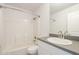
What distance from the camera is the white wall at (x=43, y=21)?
2.06m

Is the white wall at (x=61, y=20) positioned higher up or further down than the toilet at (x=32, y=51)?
higher up

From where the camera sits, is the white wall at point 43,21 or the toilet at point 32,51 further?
the white wall at point 43,21

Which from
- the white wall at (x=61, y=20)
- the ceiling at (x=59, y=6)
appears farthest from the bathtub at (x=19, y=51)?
the ceiling at (x=59, y=6)

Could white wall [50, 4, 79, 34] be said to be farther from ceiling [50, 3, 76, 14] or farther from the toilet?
the toilet

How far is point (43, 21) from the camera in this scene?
2.23m

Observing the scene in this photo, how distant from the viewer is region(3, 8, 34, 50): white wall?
1.83 metres

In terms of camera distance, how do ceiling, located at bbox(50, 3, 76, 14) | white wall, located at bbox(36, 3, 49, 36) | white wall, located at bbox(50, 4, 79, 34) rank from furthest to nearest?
white wall, located at bbox(36, 3, 49, 36)
white wall, located at bbox(50, 4, 79, 34)
ceiling, located at bbox(50, 3, 76, 14)

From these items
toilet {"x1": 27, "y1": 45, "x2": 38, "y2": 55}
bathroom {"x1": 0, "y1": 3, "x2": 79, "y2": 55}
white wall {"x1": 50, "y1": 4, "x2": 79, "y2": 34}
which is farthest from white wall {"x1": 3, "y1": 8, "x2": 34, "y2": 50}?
white wall {"x1": 50, "y1": 4, "x2": 79, "y2": 34}

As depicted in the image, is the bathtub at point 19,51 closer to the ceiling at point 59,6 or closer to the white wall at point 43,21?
the white wall at point 43,21

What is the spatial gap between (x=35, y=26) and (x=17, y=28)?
0.67 meters

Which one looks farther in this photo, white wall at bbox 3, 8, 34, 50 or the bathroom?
white wall at bbox 3, 8, 34, 50

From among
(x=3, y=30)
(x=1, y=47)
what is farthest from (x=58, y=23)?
(x=1, y=47)

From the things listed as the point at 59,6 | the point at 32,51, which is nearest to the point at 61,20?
the point at 59,6

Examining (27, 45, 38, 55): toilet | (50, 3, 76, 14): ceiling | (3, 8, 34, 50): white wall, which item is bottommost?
(27, 45, 38, 55): toilet
